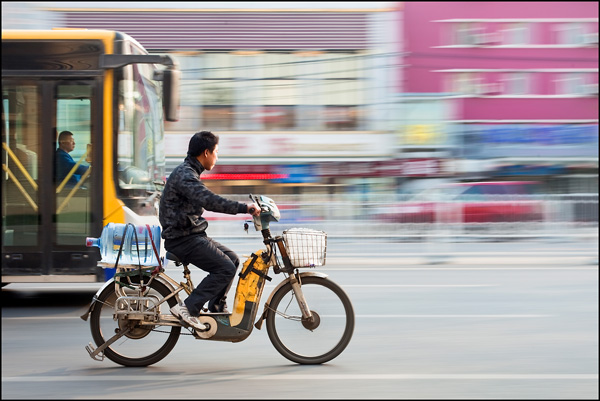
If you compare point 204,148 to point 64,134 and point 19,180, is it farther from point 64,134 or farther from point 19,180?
point 19,180

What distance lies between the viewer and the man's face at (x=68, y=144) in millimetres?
8562

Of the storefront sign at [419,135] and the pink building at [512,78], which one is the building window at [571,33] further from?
the storefront sign at [419,135]

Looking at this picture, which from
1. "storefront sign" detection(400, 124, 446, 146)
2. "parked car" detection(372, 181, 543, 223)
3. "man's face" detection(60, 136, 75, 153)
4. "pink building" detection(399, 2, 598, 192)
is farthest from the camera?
"pink building" detection(399, 2, 598, 192)

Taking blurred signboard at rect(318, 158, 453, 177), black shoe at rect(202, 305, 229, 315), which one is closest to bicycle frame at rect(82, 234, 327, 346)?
black shoe at rect(202, 305, 229, 315)

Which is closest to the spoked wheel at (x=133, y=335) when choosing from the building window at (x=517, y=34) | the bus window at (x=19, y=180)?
the bus window at (x=19, y=180)

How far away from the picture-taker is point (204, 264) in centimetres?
571

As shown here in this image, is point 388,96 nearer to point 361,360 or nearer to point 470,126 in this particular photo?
point 470,126

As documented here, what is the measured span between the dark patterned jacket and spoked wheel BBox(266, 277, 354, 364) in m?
0.77

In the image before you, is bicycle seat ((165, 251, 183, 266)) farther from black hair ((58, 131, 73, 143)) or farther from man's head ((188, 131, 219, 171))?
black hair ((58, 131, 73, 143))

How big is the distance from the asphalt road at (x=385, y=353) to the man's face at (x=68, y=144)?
164 centimetres

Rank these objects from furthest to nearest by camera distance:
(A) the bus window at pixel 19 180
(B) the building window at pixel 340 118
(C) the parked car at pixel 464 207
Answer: (B) the building window at pixel 340 118 < (C) the parked car at pixel 464 207 < (A) the bus window at pixel 19 180

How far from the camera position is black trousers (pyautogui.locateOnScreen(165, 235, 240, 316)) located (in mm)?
5672

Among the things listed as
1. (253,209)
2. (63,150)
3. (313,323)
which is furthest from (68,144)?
(313,323)

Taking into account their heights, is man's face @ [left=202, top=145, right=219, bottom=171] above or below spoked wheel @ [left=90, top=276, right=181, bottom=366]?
above
